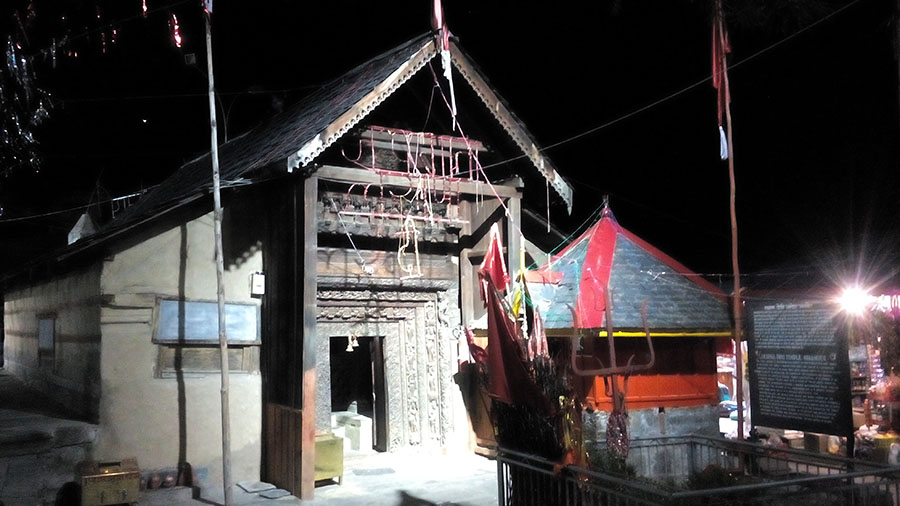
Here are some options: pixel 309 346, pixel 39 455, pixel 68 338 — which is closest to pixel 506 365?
pixel 309 346

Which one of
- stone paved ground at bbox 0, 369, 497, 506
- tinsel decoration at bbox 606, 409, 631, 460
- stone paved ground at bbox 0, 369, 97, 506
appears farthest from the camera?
stone paved ground at bbox 0, 369, 497, 506

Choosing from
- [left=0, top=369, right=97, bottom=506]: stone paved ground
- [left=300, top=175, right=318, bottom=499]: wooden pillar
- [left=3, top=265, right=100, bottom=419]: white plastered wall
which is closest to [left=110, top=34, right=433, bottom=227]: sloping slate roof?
[left=300, top=175, right=318, bottom=499]: wooden pillar

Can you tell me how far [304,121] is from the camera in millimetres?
12648

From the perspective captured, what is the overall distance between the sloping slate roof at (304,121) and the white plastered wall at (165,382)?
775mm

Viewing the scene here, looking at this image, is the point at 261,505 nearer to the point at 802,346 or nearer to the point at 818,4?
the point at 802,346

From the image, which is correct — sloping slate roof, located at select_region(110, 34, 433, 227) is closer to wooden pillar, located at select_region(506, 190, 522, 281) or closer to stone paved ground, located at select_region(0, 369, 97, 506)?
stone paved ground, located at select_region(0, 369, 97, 506)

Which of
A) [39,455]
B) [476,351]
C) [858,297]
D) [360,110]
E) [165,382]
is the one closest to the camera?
[39,455]

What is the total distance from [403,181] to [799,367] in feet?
22.8

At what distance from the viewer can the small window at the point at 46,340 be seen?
14.6 meters

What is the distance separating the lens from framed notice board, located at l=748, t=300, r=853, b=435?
6.99m

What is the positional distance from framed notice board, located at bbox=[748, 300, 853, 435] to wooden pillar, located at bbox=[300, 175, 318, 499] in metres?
6.13

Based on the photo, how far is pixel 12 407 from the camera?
42.3 feet

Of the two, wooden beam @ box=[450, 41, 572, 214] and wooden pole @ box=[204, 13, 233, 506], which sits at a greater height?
wooden beam @ box=[450, 41, 572, 214]

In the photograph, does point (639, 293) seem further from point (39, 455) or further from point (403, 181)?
point (39, 455)
